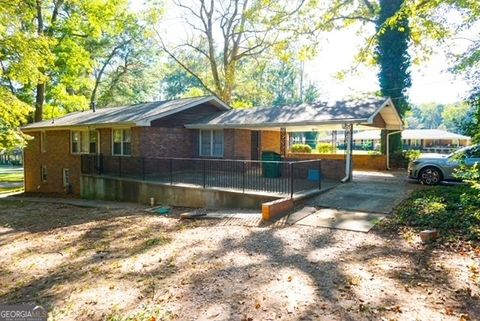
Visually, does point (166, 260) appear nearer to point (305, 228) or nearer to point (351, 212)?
point (305, 228)

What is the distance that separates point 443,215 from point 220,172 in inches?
349

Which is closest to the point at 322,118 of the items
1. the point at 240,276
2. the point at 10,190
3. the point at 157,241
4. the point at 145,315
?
the point at 157,241

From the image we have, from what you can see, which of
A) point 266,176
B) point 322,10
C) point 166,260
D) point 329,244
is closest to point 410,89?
point 322,10

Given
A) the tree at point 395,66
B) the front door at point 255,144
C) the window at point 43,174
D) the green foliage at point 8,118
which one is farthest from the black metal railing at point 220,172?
the tree at point 395,66

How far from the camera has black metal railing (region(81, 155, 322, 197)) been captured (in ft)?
38.9

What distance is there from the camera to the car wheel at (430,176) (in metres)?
12.6

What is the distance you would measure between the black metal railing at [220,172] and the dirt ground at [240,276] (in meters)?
3.69

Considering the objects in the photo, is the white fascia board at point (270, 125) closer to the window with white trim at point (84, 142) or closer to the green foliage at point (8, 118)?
the window with white trim at point (84, 142)

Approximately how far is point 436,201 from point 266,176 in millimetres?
6552

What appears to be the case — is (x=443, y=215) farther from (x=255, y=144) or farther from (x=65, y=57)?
(x=65, y=57)

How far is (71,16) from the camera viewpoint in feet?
78.4

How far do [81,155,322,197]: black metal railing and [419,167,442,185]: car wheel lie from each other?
12.9 feet

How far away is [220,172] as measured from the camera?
14.7m

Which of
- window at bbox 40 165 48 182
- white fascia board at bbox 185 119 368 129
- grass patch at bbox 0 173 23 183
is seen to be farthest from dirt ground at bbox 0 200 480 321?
grass patch at bbox 0 173 23 183
